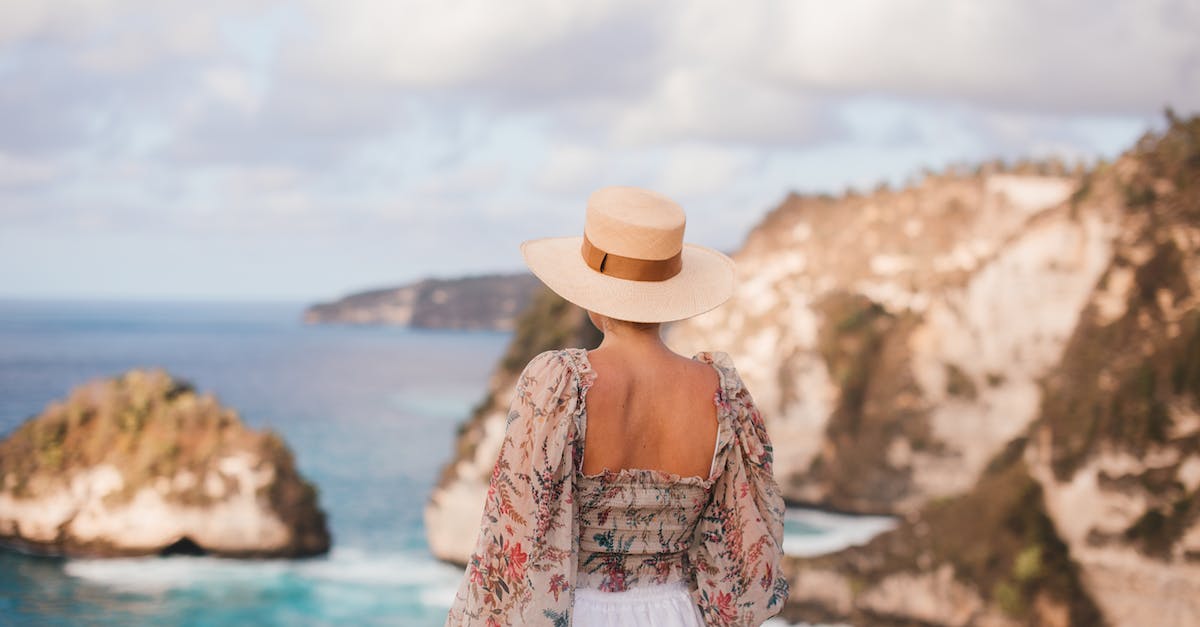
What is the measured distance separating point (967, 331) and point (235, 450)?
22.0m

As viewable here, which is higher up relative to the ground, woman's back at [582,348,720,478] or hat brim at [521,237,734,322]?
hat brim at [521,237,734,322]

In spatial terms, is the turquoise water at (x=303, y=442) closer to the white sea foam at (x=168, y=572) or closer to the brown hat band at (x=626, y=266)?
the white sea foam at (x=168, y=572)

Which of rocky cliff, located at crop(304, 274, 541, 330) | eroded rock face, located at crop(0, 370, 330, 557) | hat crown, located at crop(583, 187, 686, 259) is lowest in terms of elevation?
rocky cliff, located at crop(304, 274, 541, 330)

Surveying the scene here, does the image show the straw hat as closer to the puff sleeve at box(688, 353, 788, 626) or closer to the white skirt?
the puff sleeve at box(688, 353, 788, 626)

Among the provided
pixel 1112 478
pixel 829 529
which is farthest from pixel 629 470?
pixel 829 529

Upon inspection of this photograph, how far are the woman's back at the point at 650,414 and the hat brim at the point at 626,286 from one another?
0.13 m

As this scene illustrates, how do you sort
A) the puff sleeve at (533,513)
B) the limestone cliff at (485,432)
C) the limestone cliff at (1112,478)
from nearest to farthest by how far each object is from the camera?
1. the puff sleeve at (533,513)
2. the limestone cliff at (1112,478)
3. the limestone cliff at (485,432)

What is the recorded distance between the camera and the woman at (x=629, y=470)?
10.6ft

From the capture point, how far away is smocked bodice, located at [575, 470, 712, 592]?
336cm

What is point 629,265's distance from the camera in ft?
11.3

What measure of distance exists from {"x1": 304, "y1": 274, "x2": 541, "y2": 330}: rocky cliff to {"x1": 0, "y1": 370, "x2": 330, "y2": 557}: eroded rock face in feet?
323

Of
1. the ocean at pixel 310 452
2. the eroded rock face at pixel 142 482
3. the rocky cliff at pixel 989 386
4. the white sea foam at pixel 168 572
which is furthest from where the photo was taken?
the ocean at pixel 310 452

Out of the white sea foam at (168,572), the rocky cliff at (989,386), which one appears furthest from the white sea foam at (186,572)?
the rocky cliff at (989,386)

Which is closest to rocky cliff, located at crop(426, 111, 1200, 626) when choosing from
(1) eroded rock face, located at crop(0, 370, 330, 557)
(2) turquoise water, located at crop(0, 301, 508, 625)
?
(2) turquoise water, located at crop(0, 301, 508, 625)
